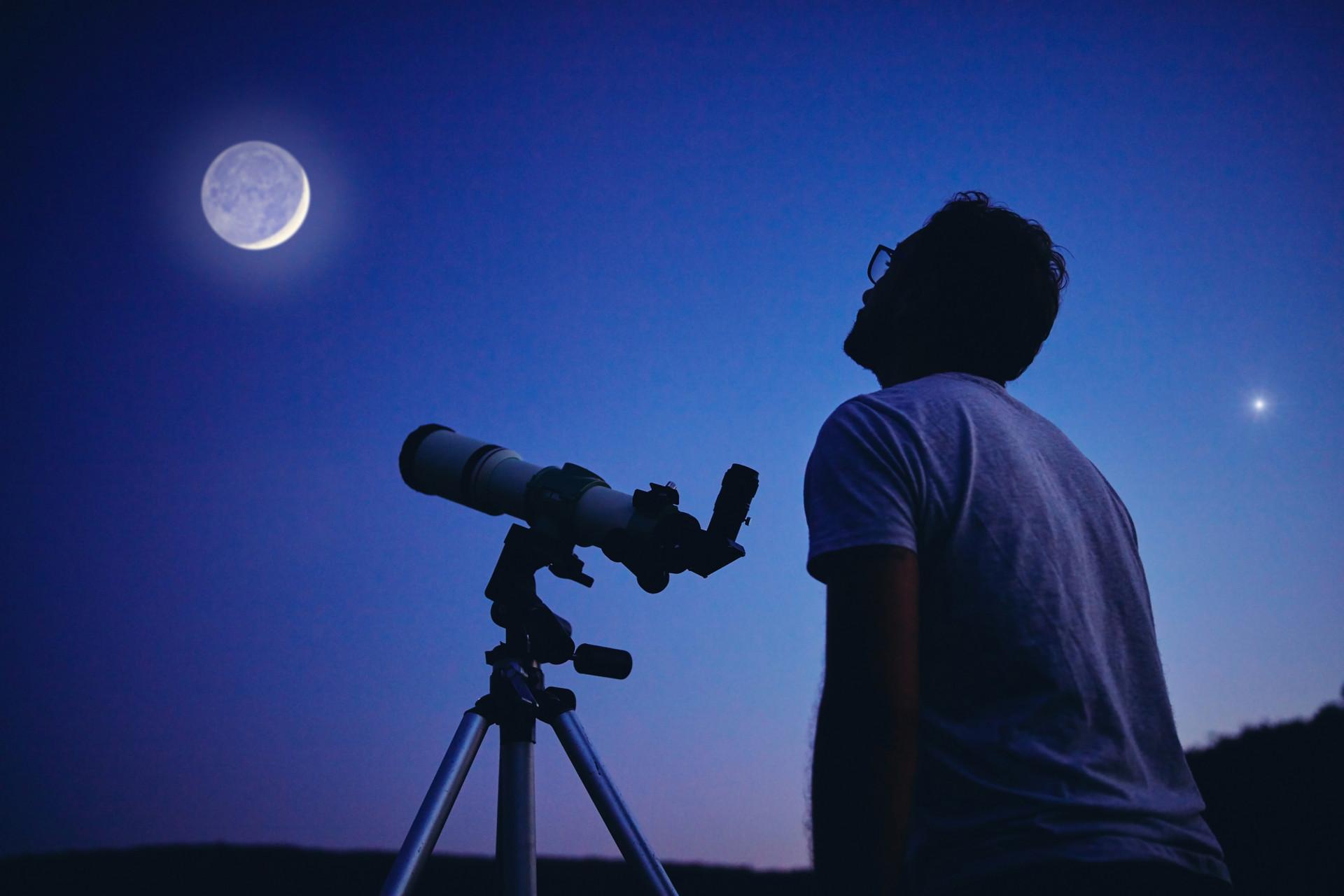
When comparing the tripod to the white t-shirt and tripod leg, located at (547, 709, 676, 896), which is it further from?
the white t-shirt

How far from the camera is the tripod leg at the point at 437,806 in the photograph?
225cm

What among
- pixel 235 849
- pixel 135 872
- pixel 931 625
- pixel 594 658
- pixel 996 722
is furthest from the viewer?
pixel 235 849

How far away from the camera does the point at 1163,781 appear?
138cm

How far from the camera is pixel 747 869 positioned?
301 inches

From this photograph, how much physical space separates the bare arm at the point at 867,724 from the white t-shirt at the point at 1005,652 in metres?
0.08

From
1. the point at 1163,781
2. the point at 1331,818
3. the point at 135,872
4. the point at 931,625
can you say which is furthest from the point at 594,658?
the point at 135,872

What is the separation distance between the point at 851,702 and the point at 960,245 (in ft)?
4.44

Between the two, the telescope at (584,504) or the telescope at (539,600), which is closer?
the telescope at (539,600)

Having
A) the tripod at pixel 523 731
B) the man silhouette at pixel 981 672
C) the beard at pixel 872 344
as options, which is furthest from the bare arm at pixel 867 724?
the tripod at pixel 523 731

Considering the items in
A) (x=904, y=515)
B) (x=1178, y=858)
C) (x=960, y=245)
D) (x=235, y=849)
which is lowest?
(x=235, y=849)

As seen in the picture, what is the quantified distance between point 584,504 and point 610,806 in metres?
1.22

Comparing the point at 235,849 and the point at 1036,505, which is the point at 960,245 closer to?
the point at 1036,505

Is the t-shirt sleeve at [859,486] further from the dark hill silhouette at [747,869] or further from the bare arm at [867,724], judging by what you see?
the dark hill silhouette at [747,869]

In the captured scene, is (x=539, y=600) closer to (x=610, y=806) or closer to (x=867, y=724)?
(x=610, y=806)
